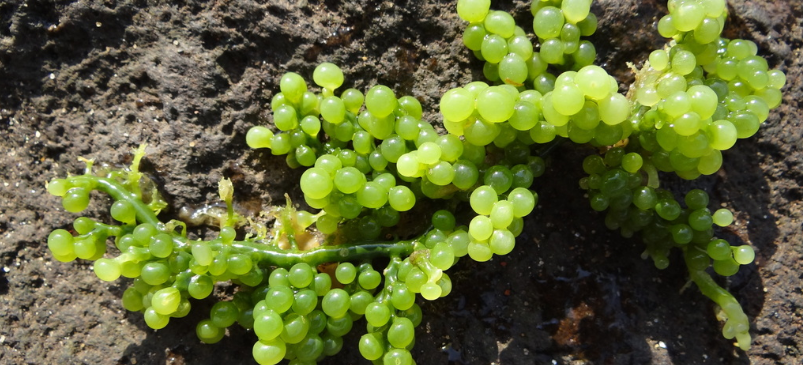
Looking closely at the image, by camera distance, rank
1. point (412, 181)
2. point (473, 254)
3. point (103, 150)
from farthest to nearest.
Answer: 1. point (103, 150)
2. point (412, 181)
3. point (473, 254)

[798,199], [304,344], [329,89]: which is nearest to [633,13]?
[798,199]

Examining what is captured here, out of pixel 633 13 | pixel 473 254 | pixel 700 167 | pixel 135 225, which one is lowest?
pixel 135 225

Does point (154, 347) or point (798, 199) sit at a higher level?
point (798, 199)

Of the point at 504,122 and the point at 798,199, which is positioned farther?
the point at 798,199

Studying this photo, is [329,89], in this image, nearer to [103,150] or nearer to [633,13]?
[103,150]

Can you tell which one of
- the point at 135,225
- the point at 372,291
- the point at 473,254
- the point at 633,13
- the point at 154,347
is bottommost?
the point at 154,347

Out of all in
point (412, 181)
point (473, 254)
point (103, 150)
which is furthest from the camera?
point (103, 150)

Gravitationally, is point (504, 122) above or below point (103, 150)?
above

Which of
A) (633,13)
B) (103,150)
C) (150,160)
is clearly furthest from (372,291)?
(633,13)

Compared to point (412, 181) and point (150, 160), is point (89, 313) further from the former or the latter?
point (412, 181)
